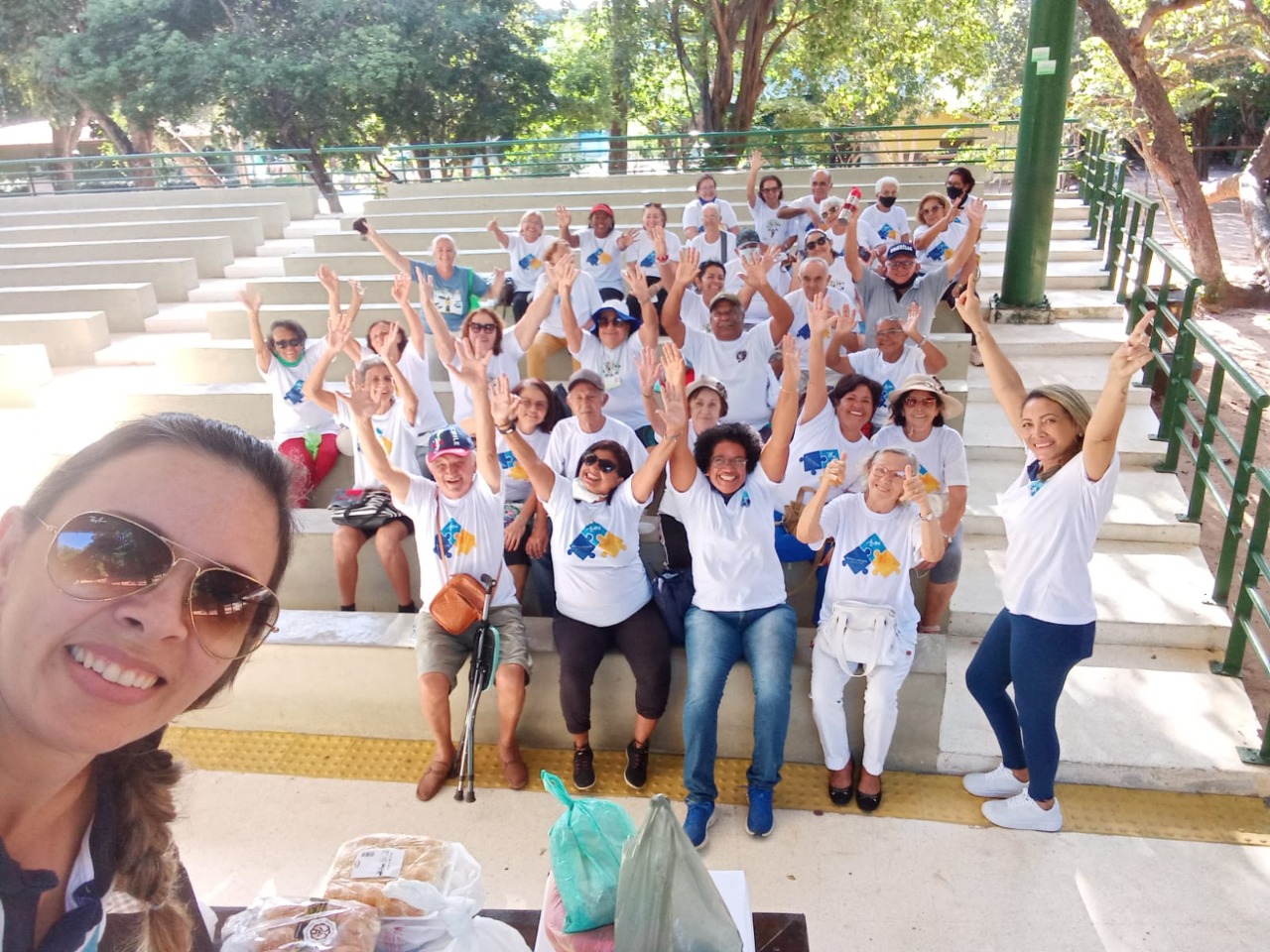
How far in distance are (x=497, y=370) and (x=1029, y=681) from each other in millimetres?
3363

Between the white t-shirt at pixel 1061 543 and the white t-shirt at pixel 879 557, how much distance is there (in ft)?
1.43

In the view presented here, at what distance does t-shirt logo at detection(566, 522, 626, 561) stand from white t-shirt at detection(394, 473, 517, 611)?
372mm

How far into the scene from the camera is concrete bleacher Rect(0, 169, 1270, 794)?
139 inches

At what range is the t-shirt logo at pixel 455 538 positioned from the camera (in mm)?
3713

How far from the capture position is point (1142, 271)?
6055mm

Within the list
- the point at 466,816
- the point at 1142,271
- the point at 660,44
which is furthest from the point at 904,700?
the point at 660,44

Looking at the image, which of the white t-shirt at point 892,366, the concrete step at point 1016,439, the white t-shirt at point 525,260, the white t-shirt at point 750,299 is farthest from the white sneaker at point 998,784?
the white t-shirt at point 525,260

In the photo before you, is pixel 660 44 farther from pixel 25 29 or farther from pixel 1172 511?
pixel 1172 511

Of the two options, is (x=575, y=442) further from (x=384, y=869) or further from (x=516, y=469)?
(x=384, y=869)

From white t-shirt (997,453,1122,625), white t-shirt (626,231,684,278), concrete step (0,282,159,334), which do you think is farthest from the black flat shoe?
concrete step (0,282,159,334)

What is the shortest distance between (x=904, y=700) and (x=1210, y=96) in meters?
26.2

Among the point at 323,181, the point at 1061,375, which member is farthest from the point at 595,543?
the point at 323,181

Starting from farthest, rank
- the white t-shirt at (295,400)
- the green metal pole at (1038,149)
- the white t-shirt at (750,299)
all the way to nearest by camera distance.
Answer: the green metal pole at (1038,149), the white t-shirt at (750,299), the white t-shirt at (295,400)

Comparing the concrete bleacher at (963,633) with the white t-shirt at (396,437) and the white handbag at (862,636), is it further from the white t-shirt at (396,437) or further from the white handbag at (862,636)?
the white t-shirt at (396,437)
